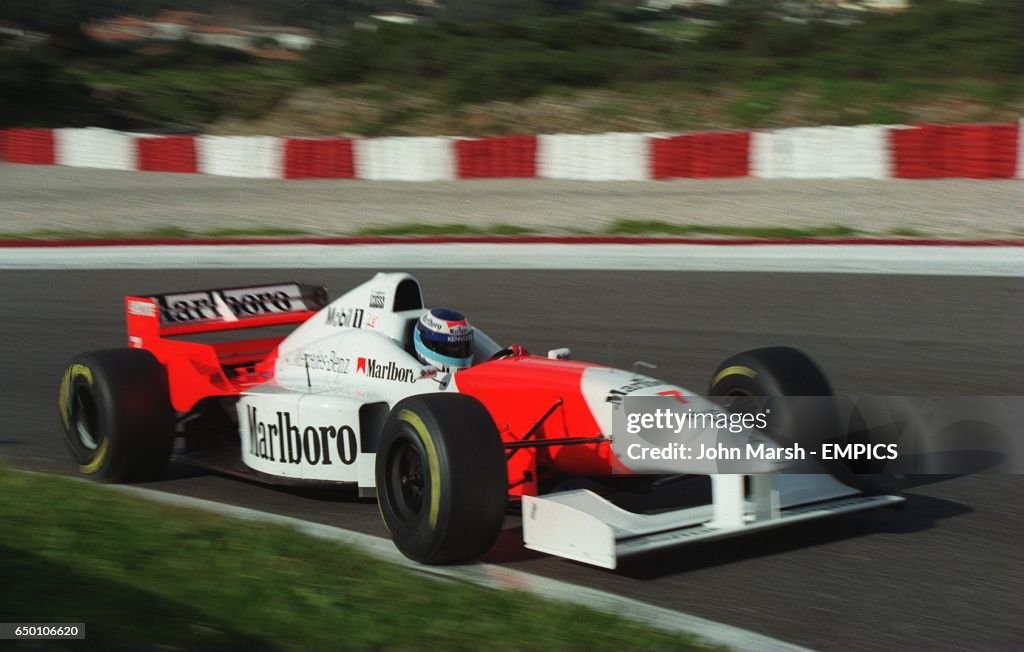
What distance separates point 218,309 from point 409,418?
306 cm

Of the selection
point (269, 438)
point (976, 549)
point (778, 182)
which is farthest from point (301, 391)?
point (778, 182)

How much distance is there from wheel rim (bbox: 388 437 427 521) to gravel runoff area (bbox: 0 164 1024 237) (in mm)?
9620

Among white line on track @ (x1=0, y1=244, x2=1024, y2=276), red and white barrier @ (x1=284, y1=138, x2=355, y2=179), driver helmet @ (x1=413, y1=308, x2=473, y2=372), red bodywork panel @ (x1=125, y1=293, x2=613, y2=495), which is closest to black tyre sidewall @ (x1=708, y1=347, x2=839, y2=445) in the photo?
red bodywork panel @ (x1=125, y1=293, x2=613, y2=495)

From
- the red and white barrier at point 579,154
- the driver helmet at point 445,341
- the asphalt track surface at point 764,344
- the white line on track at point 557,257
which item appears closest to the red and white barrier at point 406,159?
the red and white barrier at point 579,154

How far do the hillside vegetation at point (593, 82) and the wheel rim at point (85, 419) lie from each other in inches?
678

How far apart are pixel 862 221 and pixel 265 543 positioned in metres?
10.8

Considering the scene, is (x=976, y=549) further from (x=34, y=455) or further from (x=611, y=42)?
(x=611, y=42)

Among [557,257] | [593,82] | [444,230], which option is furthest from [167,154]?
[557,257]

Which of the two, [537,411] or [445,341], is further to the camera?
[445,341]

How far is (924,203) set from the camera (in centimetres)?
1505

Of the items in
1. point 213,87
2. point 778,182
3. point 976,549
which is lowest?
point 976,549

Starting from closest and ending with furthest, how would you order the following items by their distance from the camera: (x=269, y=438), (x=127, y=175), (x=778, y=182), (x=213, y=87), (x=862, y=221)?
1. (x=269, y=438)
2. (x=862, y=221)
3. (x=778, y=182)
4. (x=127, y=175)
5. (x=213, y=87)

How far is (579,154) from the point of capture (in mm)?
18688

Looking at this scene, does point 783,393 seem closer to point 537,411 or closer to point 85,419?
point 537,411
